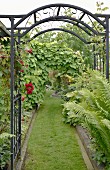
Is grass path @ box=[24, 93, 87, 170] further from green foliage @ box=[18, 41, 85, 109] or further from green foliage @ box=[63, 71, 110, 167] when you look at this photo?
green foliage @ box=[18, 41, 85, 109]

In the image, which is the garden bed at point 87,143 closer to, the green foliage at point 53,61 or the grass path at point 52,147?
the grass path at point 52,147

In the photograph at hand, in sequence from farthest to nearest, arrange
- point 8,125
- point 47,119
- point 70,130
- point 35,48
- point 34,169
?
point 35,48
point 47,119
point 70,130
point 34,169
point 8,125

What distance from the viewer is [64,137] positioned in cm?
589

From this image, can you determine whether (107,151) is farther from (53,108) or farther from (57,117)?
(53,108)

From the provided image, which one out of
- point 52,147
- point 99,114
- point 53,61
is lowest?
point 52,147

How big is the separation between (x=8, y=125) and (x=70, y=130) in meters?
2.95

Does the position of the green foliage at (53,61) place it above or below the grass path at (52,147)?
above

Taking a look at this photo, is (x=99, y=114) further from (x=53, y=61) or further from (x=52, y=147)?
(x=53, y=61)

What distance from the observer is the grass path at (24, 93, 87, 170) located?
4.26 metres

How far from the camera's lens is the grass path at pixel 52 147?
4.26m

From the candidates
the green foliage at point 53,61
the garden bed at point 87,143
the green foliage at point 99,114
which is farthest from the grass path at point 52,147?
the green foliage at point 53,61

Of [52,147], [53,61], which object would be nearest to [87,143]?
[52,147]

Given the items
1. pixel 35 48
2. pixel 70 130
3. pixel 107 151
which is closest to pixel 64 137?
pixel 70 130

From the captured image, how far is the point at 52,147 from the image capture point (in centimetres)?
517
